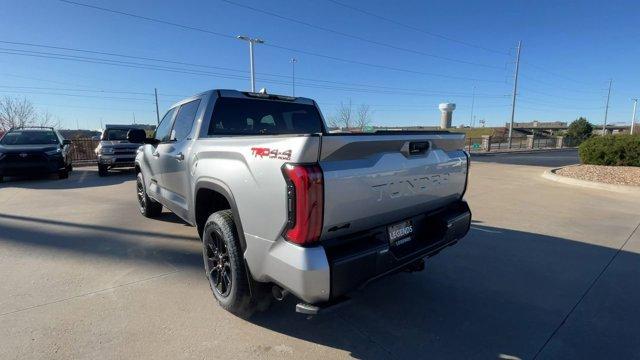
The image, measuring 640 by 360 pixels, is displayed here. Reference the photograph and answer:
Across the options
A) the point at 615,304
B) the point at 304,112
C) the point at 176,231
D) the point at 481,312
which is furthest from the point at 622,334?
the point at 176,231

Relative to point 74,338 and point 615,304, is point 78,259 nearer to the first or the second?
point 74,338

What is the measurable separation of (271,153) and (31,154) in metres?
11.8

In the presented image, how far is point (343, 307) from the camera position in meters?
3.20

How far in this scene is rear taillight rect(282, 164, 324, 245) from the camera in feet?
6.84

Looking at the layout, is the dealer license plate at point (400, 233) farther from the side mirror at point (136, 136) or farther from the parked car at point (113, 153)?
the parked car at point (113, 153)

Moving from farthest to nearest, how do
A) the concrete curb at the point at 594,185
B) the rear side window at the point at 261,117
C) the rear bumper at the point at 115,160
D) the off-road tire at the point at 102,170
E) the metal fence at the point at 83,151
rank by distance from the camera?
the metal fence at the point at 83,151
the off-road tire at the point at 102,170
the rear bumper at the point at 115,160
the concrete curb at the point at 594,185
the rear side window at the point at 261,117

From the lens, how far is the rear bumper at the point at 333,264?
6.89ft

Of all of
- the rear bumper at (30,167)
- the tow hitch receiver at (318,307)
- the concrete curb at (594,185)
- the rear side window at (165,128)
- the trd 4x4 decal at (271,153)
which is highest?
the rear side window at (165,128)

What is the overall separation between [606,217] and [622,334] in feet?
15.9

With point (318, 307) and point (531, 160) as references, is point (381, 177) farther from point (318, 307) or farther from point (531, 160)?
point (531, 160)

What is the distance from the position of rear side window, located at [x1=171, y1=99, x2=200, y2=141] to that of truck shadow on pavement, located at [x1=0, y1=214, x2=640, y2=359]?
1.50 m

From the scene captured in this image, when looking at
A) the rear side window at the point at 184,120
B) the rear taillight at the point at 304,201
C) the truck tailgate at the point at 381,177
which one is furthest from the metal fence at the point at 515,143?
the rear taillight at the point at 304,201

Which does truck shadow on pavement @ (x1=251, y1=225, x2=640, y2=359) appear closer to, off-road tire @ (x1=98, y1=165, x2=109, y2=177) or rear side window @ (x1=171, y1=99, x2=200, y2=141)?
rear side window @ (x1=171, y1=99, x2=200, y2=141)

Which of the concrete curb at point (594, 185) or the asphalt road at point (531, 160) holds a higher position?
the concrete curb at point (594, 185)
